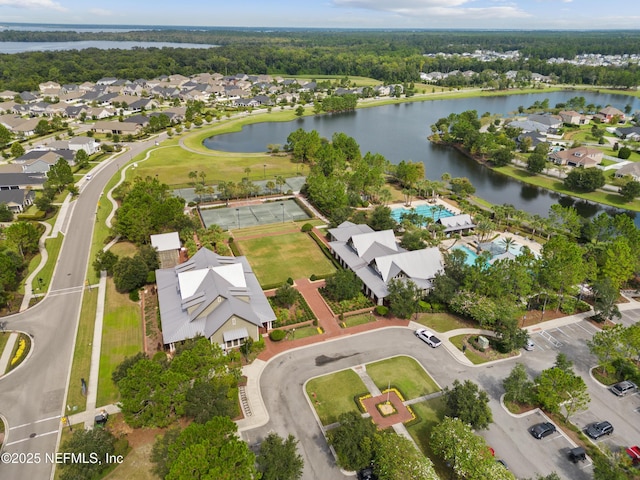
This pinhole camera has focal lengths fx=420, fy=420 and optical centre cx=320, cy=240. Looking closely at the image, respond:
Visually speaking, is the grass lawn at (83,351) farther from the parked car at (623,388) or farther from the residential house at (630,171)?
the residential house at (630,171)

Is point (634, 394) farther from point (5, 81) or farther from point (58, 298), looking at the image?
point (5, 81)

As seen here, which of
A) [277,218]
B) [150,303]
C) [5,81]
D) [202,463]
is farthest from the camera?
[5,81]

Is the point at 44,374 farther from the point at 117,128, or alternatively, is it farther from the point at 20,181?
the point at 117,128

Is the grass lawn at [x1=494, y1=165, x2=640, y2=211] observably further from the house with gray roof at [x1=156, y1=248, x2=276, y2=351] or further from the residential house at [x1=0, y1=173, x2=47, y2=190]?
the residential house at [x1=0, y1=173, x2=47, y2=190]

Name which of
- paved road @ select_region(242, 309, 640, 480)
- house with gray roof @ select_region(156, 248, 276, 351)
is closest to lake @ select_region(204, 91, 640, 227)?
paved road @ select_region(242, 309, 640, 480)

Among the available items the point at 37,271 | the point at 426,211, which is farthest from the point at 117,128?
the point at 426,211

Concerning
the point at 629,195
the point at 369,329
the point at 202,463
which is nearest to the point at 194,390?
the point at 202,463
